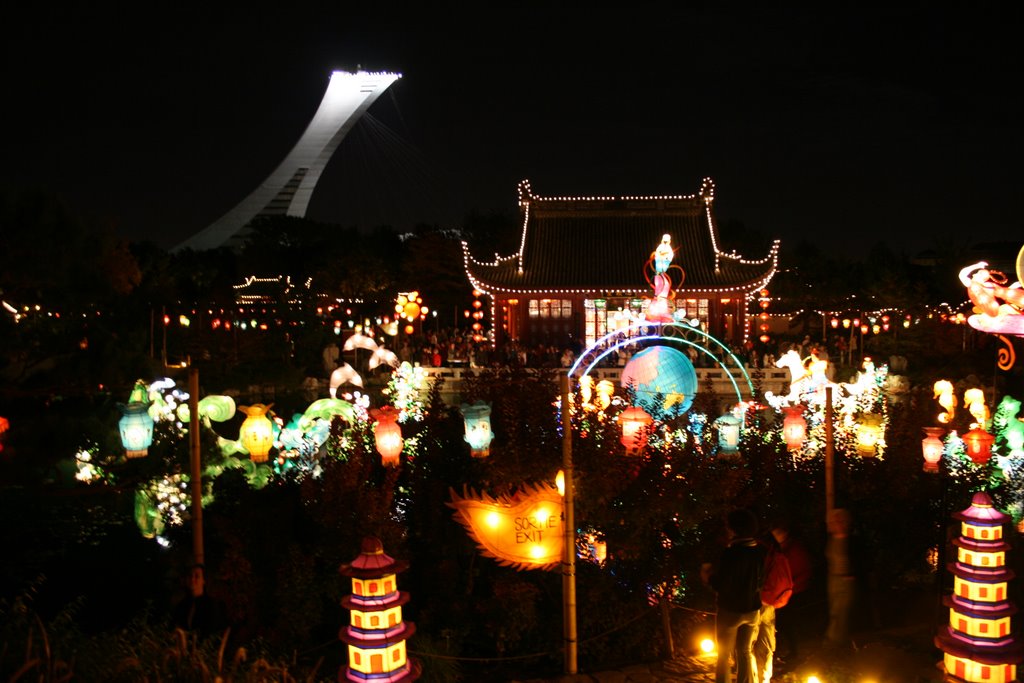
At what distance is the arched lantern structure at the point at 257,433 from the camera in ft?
31.4

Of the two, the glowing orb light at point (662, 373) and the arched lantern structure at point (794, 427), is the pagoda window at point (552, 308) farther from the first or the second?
the arched lantern structure at point (794, 427)

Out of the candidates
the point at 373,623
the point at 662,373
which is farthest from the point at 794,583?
the point at 662,373

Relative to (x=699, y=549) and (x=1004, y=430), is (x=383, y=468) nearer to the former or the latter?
(x=699, y=549)

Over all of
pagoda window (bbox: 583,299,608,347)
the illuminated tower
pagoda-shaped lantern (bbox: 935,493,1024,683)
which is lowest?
pagoda-shaped lantern (bbox: 935,493,1024,683)

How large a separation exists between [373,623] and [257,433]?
17.4ft

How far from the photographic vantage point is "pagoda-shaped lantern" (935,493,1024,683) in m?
5.11

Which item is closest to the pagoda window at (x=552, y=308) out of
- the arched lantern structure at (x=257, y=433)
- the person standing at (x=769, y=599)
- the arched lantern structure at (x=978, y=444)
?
the arched lantern structure at (x=978, y=444)

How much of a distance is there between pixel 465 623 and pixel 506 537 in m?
1.29

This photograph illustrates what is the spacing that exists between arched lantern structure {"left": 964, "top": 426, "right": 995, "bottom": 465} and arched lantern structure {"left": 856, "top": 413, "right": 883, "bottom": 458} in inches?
49.7

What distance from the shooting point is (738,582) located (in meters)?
4.95

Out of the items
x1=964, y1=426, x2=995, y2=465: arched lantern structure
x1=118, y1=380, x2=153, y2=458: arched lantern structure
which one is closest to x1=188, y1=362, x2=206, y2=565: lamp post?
x1=118, y1=380, x2=153, y2=458: arched lantern structure

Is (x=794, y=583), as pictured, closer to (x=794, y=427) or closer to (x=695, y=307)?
(x=794, y=427)

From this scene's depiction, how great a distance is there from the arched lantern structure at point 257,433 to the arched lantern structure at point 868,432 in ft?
22.3

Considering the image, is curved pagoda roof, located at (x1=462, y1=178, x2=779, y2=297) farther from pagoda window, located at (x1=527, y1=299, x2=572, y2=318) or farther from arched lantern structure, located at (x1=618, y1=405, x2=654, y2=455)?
arched lantern structure, located at (x1=618, y1=405, x2=654, y2=455)
